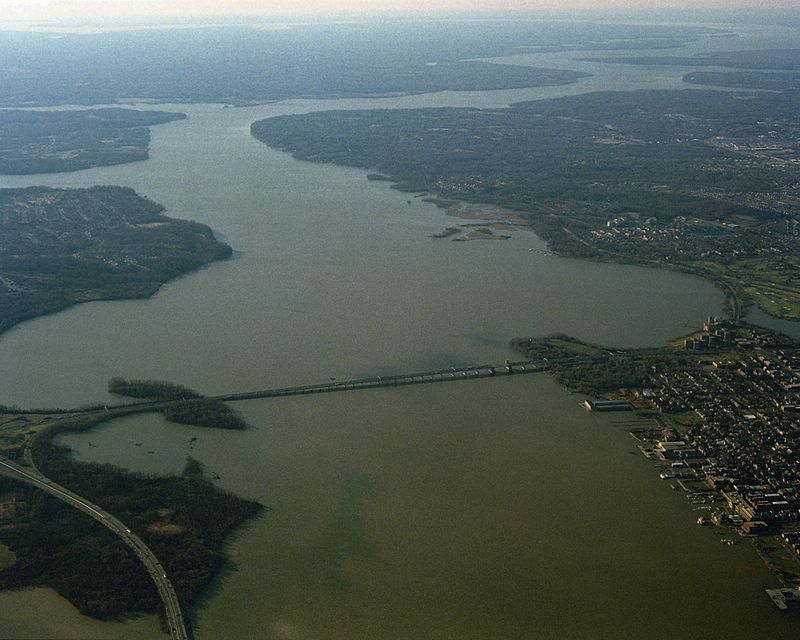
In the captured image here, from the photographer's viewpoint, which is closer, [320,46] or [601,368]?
[601,368]

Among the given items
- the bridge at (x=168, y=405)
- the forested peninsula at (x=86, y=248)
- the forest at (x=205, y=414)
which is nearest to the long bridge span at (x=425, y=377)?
the bridge at (x=168, y=405)

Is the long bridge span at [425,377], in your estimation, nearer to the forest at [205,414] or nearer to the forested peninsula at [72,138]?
the forest at [205,414]

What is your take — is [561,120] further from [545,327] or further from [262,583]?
[262,583]

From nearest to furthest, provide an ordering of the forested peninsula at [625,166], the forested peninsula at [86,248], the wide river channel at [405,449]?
the wide river channel at [405,449] < the forested peninsula at [86,248] < the forested peninsula at [625,166]

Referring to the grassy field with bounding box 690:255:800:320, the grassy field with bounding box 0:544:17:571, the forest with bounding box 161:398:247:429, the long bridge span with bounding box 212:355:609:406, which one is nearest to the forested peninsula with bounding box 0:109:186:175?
the forest with bounding box 161:398:247:429

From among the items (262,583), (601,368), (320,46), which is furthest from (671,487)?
(320,46)

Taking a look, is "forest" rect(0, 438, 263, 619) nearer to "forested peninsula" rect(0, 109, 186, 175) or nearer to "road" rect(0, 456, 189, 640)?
"road" rect(0, 456, 189, 640)
